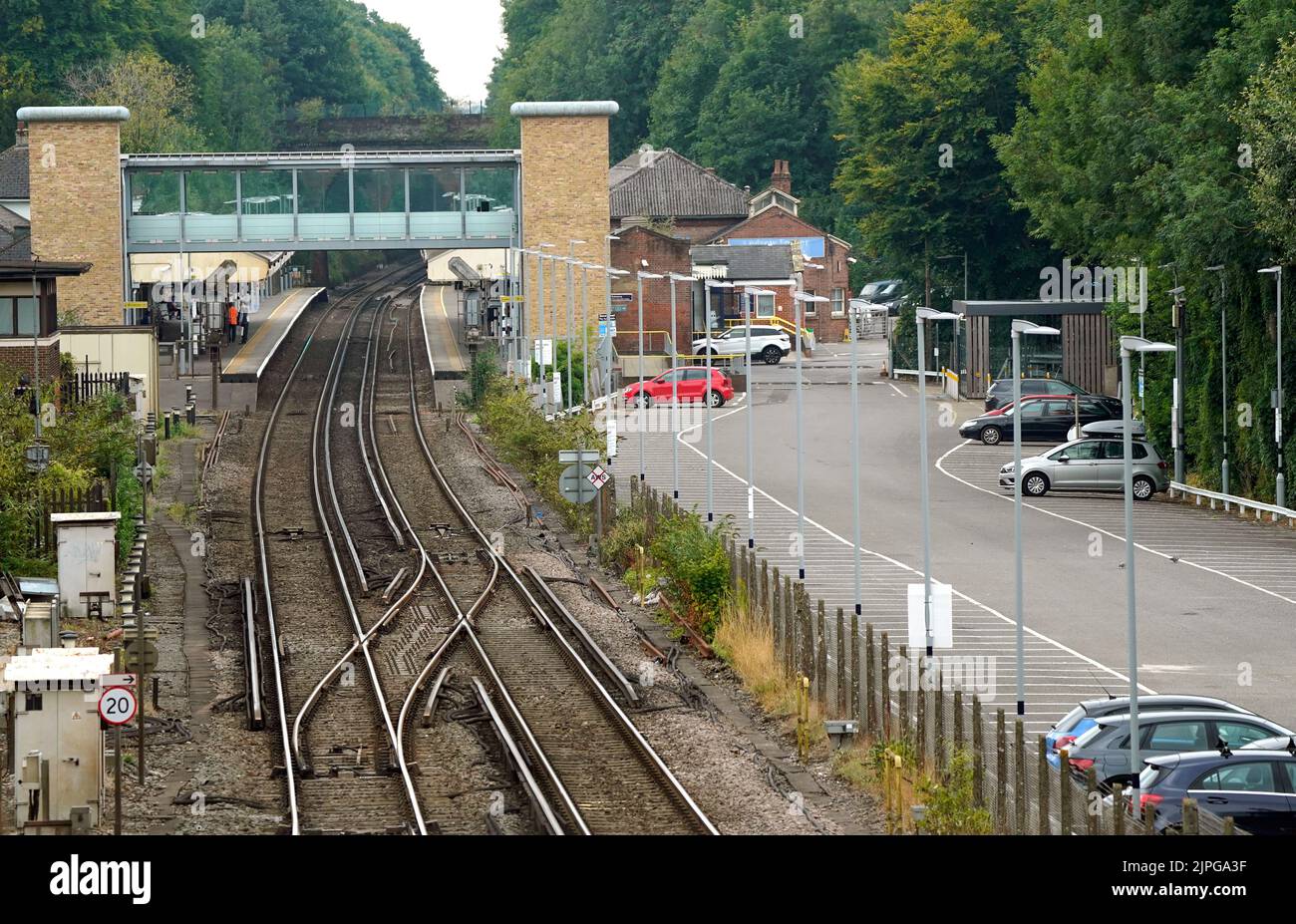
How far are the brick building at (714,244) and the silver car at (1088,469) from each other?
1078 inches

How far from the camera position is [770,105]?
10162 centimetres

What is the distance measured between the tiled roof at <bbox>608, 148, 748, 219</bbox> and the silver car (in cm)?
4642

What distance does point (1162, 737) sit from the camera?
16734 millimetres

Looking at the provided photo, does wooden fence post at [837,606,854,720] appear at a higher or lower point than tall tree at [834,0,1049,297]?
lower

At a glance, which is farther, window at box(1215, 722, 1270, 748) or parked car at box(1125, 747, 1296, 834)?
window at box(1215, 722, 1270, 748)

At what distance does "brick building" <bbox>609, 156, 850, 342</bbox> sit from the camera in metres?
68.1

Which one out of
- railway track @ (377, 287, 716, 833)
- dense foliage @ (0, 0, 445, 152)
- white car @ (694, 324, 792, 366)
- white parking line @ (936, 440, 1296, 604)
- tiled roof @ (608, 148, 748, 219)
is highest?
dense foliage @ (0, 0, 445, 152)

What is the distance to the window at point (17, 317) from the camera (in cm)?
3869

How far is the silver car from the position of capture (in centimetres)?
3906

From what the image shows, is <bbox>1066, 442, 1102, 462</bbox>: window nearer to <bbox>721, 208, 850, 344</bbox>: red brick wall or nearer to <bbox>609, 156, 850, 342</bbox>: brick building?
<bbox>609, 156, 850, 342</bbox>: brick building

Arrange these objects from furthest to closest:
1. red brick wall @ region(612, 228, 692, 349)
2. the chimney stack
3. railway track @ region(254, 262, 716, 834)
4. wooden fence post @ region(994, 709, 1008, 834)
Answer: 1. the chimney stack
2. red brick wall @ region(612, 228, 692, 349)
3. railway track @ region(254, 262, 716, 834)
4. wooden fence post @ region(994, 709, 1008, 834)

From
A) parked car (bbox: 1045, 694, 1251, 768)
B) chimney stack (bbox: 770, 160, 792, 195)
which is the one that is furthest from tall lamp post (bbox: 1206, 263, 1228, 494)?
chimney stack (bbox: 770, 160, 792, 195)

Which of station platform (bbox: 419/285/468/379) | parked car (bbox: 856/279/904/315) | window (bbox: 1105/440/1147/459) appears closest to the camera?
window (bbox: 1105/440/1147/459)

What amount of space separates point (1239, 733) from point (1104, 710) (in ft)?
4.36
